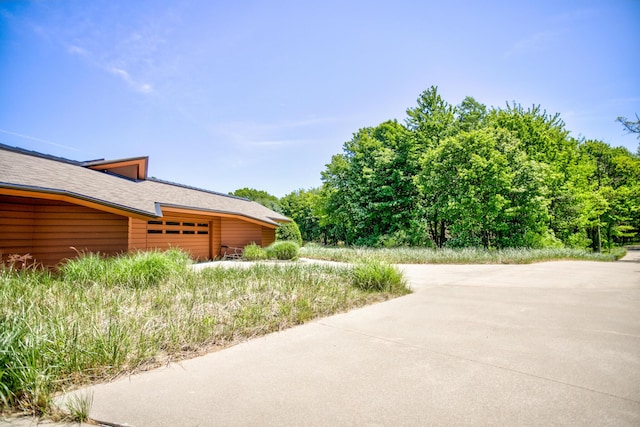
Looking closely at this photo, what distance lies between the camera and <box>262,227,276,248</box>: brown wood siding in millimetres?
17359

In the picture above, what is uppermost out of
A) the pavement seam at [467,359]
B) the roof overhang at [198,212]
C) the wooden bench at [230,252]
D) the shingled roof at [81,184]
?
the shingled roof at [81,184]

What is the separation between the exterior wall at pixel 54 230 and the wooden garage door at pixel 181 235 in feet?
5.79

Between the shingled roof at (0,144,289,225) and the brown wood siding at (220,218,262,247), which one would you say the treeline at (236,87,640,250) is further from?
the shingled roof at (0,144,289,225)

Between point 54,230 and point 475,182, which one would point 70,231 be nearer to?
point 54,230

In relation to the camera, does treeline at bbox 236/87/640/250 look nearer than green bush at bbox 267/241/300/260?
No

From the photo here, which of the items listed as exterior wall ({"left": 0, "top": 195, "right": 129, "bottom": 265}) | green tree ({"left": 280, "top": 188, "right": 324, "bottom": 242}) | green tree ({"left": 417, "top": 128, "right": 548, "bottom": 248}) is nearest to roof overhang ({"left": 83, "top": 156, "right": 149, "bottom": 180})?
exterior wall ({"left": 0, "top": 195, "right": 129, "bottom": 265})

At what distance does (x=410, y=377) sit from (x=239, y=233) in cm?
1425

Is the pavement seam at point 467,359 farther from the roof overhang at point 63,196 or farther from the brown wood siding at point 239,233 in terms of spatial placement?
the brown wood siding at point 239,233

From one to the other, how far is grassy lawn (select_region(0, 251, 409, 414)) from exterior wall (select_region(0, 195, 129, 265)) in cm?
345

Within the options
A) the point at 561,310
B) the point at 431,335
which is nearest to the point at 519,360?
the point at 431,335

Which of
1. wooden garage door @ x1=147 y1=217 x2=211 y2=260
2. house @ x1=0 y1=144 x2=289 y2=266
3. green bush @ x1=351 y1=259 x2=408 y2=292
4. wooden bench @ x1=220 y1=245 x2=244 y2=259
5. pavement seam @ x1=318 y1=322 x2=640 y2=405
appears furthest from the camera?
wooden bench @ x1=220 y1=245 x2=244 y2=259

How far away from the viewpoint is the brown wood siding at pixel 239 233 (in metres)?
15.1

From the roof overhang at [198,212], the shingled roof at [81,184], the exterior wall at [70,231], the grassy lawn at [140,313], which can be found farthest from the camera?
the roof overhang at [198,212]

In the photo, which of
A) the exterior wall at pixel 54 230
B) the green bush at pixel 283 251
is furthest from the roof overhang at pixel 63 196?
the green bush at pixel 283 251
